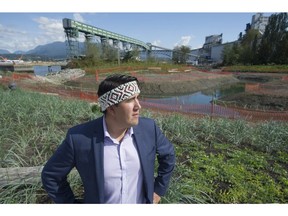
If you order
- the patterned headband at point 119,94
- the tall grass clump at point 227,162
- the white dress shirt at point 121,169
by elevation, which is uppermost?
the patterned headband at point 119,94

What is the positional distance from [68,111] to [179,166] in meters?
3.17

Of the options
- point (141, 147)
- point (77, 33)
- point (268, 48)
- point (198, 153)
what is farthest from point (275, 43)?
point (141, 147)

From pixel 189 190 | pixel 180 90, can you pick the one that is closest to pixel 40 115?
pixel 189 190

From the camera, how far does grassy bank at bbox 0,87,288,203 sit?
A: 233cm

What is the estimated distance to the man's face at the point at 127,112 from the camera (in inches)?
52.9

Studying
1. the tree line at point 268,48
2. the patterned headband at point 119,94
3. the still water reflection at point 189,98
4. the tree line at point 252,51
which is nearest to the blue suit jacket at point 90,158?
the patterned headband at point 119,94

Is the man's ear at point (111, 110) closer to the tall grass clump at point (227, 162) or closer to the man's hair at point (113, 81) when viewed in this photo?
the man's hair at point (113, 81)

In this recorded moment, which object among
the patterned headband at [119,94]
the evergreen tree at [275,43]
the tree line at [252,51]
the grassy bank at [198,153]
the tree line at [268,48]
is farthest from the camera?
the tree line at [268,48]

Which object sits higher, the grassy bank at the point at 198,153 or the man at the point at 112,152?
the man at the point at 112,152

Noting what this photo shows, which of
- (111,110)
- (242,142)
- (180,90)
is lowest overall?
(180,90)

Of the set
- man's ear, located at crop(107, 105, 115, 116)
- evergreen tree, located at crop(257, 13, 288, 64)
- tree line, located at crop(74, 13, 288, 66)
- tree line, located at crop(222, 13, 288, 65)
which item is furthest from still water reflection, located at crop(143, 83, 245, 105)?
tree line, located at crop(222, 13, 288, 65)

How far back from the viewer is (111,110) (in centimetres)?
138

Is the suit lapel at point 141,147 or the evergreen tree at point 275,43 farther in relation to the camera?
the evergreen tree at point 275,43

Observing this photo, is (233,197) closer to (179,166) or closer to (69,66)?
(179,166)
